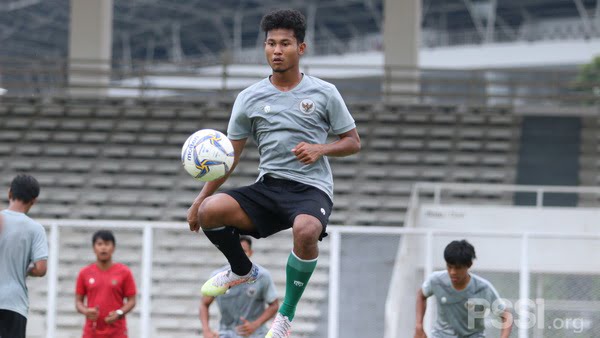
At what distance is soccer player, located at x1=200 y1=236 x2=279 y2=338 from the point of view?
29.2 feet

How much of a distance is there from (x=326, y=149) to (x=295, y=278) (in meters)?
0.75

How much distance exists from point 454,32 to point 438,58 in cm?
749

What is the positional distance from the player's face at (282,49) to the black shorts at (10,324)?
8.89 ft

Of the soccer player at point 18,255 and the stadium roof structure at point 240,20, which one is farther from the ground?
the stadium roof structure at point 240,20

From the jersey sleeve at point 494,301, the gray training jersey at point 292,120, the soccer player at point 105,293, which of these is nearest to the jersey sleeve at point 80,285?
the soccer player at point 105,293

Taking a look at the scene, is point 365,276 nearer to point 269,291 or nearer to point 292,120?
point 269,291

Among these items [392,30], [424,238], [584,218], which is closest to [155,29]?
[392,30]

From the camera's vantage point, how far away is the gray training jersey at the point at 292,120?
5266mm

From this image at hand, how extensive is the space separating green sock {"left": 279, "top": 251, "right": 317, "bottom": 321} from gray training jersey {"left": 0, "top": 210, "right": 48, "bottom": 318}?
6.83ft

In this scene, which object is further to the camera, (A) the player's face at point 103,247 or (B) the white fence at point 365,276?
(B) the white fence at point 365,276

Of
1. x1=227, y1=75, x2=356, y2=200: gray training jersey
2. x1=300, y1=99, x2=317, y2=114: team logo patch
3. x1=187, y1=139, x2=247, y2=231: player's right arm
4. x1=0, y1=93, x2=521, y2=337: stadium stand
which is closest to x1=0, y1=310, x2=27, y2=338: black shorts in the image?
x1=187, y1=139, x2=247, y2=231: player's right arm

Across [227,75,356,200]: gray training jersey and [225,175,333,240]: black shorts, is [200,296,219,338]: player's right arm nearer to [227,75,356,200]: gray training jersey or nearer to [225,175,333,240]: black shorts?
[225,175,333,240]: black shorts

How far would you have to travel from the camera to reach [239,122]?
5418 mm

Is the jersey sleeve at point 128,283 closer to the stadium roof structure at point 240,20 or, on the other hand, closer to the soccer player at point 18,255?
the soccer player at point 18,255
